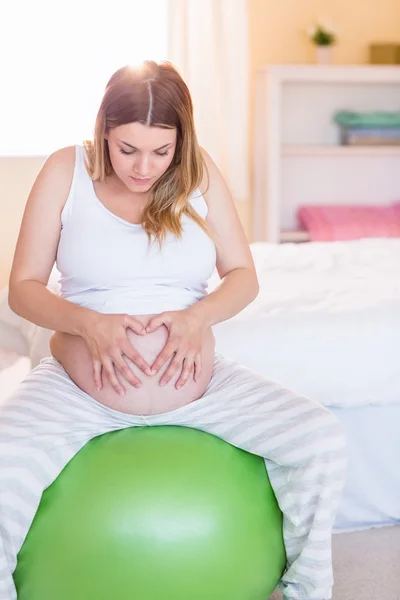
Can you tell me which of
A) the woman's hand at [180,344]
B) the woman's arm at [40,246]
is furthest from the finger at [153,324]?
the woman's arm at [40,246]

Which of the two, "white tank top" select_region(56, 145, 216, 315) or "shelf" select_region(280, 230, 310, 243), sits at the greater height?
"white tank top" select_region(56, 145, 216, 315)

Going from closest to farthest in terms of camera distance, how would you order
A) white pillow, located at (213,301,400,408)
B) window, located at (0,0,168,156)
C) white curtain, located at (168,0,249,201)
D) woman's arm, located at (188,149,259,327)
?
woman's arm, located at (188,149,259,327), white pillow, located at (213,301,400,408), window, located at (0,0,168,156), white curtain, located at (168,0,249,201)

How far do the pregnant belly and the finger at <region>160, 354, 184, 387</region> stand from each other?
1 cm

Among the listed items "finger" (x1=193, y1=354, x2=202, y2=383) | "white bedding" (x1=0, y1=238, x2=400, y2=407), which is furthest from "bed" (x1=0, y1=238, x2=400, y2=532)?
"finger" (x1=193, y1=354, x2=202, y2=383)

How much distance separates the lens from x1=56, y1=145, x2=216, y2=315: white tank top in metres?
1.50

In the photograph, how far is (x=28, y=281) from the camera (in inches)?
59.1

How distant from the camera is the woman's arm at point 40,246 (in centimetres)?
147

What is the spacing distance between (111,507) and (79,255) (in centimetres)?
44

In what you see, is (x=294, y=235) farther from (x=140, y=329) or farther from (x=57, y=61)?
(x=140, y=329)

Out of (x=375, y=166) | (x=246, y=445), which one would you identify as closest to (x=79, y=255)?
(x=246, y=445)

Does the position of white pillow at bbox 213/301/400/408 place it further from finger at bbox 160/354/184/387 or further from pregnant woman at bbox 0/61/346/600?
finger at bbox 160/354/184/387

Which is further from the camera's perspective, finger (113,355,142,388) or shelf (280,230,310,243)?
shelf (280,230,310,243)

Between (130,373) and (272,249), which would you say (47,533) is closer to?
(130,373)

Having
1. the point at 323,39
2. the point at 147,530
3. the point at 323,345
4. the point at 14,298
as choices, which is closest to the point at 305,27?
the point at 323,39
